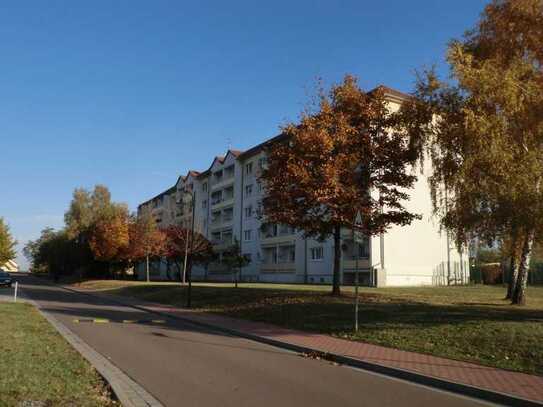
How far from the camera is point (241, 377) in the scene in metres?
9.37

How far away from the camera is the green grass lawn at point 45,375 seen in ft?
22.0

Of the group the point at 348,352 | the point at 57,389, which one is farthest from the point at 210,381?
the point at 348,352

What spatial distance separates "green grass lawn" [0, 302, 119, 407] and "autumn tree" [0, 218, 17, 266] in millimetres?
43688

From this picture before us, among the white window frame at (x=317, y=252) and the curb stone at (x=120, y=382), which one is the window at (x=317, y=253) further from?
the curb stone at (x=120, y=382)

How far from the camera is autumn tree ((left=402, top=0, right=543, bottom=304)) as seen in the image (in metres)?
15.0

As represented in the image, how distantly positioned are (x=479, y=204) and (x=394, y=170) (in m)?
6.53

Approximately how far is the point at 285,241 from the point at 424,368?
44.4 m

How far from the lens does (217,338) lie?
49.3ft

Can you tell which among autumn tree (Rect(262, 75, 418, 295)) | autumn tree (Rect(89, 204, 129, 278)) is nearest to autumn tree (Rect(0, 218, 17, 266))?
autumn tree (Rect(89, 204, 129, 278))

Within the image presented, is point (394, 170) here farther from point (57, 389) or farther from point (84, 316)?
point (57, 389)

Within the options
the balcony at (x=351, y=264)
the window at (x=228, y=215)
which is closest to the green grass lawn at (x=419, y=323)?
the balcony at (x=351, y=264)

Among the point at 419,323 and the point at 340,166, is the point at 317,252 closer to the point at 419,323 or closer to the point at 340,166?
the point at 340,166

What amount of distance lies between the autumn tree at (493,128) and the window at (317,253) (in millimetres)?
27701

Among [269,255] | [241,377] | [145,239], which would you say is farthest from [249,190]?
[241,377]
